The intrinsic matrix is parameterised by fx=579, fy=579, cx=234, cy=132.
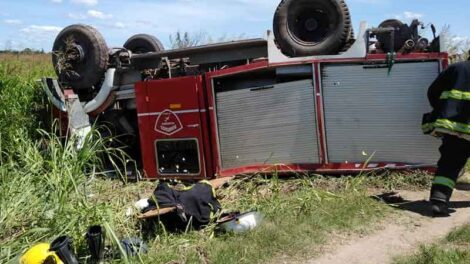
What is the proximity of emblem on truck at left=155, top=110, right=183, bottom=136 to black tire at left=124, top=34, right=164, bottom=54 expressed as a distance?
83.2 inches

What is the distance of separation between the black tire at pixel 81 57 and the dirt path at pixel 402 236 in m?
4.41

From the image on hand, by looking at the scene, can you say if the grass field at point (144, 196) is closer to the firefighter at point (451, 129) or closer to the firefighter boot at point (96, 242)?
the firefighter boot at point (96, 242)

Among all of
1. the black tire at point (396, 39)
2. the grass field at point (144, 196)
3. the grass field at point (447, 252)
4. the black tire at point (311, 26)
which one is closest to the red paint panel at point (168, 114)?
the grass field at point (144, 196)

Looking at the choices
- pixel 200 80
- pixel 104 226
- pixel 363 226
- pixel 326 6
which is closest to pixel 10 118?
pixel 200 80

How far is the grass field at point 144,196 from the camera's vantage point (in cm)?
463

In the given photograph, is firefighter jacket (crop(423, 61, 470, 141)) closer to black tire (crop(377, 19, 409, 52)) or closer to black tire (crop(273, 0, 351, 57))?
black tire (crop(377, 19, 409, 52))

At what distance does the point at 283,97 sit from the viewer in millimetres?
6770

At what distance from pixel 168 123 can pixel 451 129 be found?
11.3 ft

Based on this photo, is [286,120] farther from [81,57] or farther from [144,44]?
[144,44]

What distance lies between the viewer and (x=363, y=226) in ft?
17.1

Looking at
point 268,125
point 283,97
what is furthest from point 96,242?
point 283,97

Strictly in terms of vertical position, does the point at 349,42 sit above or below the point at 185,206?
above

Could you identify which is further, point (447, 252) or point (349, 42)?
point (349, 42)

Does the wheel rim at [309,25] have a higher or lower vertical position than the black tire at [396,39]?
higher
